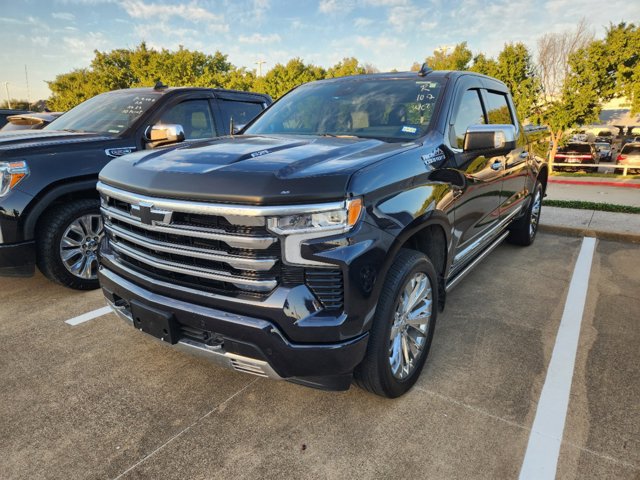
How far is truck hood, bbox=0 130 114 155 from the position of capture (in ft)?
12.0

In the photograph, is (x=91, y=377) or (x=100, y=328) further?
(x=100, y=328)

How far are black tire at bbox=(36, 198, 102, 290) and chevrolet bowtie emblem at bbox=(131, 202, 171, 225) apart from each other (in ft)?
6.33

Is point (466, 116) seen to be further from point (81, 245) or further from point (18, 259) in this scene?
point (18, 259)

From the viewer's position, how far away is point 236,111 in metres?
5.59

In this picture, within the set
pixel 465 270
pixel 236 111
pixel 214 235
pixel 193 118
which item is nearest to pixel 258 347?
pixel 214 235

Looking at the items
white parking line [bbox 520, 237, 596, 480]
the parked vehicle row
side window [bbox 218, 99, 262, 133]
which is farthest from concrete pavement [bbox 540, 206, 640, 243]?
the parked vehicle row

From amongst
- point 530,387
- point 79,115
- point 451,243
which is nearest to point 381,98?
point 451,243

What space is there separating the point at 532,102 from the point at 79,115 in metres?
23.6

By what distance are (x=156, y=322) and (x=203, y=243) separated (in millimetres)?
499

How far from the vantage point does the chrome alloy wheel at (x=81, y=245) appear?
395 cm

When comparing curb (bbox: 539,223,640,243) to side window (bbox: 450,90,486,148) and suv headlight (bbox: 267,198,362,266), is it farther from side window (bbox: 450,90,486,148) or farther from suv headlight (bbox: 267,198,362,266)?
suv headlight (bbox: 267,198,362,266)

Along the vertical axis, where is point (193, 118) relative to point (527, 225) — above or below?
above

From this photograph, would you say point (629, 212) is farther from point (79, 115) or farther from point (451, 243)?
point (79, 115)

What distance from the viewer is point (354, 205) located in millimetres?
1968
